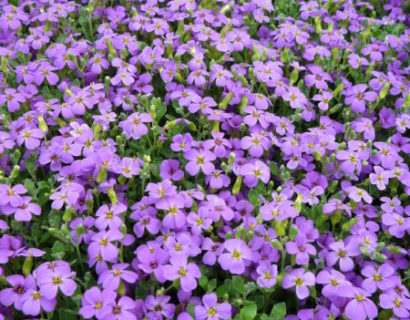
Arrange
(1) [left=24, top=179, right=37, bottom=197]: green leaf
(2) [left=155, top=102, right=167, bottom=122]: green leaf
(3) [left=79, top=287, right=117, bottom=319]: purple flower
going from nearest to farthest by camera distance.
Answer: (3) [left=79, top=287, right=117, bottom=319]: purple flower < (1) [left=24, top=179, right=37, bottom=197]: green leaf < (2) [left=155, top=102, right=167, bottom=122]: green leaf

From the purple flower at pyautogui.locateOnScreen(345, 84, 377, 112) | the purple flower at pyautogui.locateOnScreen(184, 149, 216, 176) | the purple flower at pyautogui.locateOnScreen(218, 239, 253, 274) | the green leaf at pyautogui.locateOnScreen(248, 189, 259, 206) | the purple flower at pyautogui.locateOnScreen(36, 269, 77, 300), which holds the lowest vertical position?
the purple flower at pyautogui.locateOnScreen(36, 269, 77, 300)

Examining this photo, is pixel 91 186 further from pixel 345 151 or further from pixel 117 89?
pixel 345 151

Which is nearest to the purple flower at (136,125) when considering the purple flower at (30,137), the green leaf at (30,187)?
the purple flower at (30,137)

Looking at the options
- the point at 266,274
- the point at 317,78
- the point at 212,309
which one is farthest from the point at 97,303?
the point at 317,78

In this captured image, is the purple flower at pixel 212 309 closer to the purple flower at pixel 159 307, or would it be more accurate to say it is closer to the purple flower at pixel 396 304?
the purple flower at pixel 159 307

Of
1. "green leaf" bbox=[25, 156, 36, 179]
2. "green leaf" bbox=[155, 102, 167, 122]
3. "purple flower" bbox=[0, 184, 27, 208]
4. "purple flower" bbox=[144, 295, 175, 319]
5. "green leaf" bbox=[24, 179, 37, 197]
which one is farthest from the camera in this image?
"green leaf" bbox=[155, 102, 167, 122]

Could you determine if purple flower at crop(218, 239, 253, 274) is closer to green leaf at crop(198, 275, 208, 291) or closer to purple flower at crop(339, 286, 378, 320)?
green leaf at crop(198, 275, 208, 291)

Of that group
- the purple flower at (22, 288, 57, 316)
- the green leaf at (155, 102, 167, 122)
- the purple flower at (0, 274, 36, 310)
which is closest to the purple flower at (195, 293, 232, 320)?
the purple flower at (22, 288, 57, 316)
